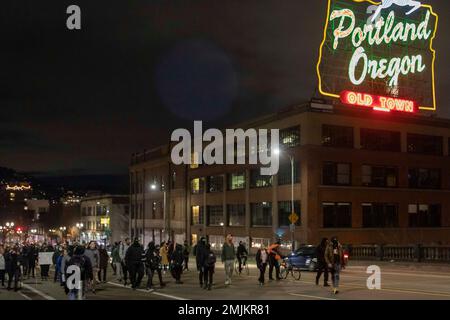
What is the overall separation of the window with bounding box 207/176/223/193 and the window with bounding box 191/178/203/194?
263 cm

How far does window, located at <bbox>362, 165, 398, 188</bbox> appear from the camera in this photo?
58.9m

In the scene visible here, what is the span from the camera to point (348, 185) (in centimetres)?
5756

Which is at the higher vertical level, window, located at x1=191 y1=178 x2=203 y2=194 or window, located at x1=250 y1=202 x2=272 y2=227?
window, located at x1=191 y1=178 x2=203 y2=194

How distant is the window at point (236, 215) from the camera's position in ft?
219

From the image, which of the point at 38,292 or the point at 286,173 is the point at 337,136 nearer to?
the point at 286,173

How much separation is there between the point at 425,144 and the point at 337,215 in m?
14.1

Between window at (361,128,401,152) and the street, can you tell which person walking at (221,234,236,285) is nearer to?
the street

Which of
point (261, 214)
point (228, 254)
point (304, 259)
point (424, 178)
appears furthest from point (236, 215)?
point (228, 254)

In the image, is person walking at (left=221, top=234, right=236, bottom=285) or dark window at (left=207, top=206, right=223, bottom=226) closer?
person walking at (left=221, top=234, right=236, bottom=285)

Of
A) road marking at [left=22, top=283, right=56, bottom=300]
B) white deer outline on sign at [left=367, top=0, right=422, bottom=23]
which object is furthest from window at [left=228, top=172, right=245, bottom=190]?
road marking at [left=22, top=283, right=56, bottom=300]

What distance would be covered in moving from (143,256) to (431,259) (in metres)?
21.7

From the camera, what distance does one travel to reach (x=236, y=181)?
223 feet

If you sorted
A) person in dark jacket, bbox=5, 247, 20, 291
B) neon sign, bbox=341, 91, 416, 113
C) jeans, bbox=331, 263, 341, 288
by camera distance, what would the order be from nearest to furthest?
jeans, bbox=331, 263, 341, 288 < person in dark jacket, bbox=5, 247, 20, 291 < neon sign, bbox=341, 91, 416, 113
